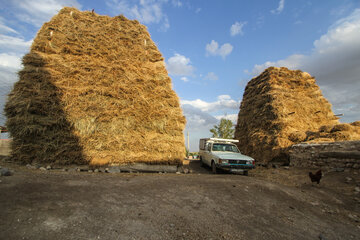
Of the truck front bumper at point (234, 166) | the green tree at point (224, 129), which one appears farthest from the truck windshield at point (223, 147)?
the green tree at point (224, 129)

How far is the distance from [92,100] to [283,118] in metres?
11.3

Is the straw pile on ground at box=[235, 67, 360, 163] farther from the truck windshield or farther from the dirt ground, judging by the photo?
the dirt ground

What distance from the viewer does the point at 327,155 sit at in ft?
26.7

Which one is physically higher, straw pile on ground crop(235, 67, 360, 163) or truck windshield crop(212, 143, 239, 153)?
straw pile on ground crop(235, 67, 360, 163)

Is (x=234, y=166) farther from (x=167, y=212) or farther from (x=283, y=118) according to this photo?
(x=283, y=118)

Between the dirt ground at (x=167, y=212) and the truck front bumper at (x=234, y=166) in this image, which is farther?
the truck front bumper at (x=234, y=166)

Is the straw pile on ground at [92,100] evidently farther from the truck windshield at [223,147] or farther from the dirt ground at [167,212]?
the dirt ground at [167,212]

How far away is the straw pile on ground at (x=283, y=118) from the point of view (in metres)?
10.8

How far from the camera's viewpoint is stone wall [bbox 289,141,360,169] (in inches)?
285

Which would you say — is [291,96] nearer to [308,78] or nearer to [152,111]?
[308,78]

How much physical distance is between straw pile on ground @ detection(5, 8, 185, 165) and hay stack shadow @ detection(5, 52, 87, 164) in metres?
0.03

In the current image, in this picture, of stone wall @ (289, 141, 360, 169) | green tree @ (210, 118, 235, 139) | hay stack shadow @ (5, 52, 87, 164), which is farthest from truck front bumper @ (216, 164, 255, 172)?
green tree @ (210, 118, 235, 139)

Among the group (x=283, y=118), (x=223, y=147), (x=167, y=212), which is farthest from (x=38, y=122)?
(x=283, y=118)

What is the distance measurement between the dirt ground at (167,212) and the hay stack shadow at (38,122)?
115 inches
